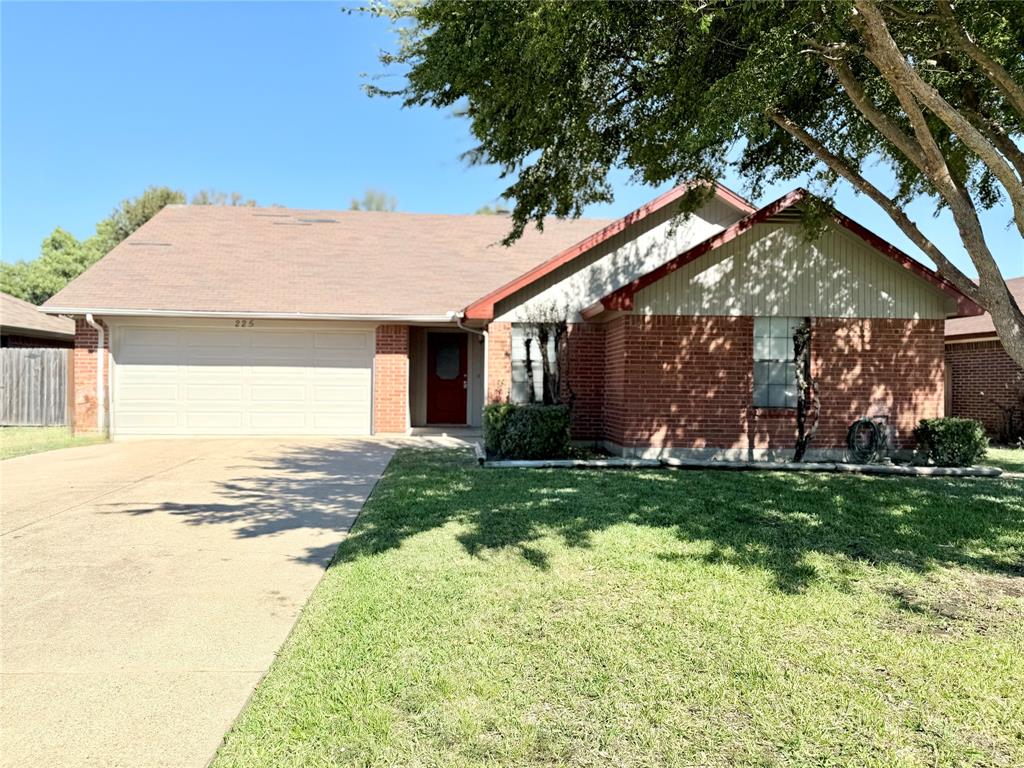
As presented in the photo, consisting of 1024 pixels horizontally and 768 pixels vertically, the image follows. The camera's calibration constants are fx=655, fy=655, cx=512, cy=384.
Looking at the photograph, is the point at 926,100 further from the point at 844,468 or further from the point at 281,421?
the point at 281,421

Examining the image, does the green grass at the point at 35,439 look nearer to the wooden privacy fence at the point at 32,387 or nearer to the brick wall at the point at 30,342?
the wooden privacy fence at the point at 32,387

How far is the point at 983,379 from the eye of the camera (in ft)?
50.0

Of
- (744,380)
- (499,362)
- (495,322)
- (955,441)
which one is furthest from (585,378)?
(955,441)

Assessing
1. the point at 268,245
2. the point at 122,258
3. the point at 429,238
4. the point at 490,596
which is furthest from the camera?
the point at 429,238

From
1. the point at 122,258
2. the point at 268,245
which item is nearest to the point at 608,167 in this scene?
the point at 268,245

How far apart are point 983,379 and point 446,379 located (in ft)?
41.1

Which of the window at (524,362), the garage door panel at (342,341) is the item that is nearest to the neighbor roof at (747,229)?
Result: the window at (524,362)

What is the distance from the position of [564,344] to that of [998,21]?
299 inches

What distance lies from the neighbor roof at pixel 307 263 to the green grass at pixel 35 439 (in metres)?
2.57

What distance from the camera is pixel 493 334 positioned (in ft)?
40.5

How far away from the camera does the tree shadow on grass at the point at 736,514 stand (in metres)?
5.20

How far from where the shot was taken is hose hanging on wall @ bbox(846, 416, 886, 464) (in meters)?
10.6

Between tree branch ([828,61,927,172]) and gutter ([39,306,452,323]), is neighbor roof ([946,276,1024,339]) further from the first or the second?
gutter ([39,306,452,323])

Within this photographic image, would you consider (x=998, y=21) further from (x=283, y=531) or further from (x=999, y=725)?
(x=283, y=531)
